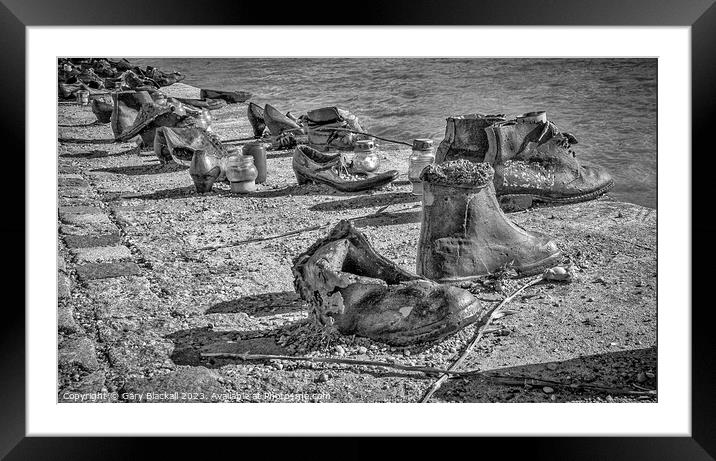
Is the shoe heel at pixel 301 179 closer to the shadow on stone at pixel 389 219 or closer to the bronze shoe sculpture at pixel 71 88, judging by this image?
the shadow on stone at pixel 389 219

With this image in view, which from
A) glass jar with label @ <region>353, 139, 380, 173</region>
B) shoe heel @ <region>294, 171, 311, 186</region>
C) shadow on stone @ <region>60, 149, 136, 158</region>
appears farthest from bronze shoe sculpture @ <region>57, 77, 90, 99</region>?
glass jar with label @ <region>353, 139, 380, 173</region>

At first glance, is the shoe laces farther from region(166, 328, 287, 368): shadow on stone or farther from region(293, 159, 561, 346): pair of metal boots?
region(166, 328, 287, 368): shadow on stone

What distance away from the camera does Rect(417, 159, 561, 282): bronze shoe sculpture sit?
435cm

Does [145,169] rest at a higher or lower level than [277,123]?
lower

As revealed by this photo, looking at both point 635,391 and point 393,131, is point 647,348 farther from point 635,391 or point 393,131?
point 393,131

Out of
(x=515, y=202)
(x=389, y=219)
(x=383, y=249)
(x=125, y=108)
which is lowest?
(x=383, y=249)

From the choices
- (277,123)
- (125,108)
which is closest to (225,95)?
(125,108)

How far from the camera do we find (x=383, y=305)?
Result: 3.61 metres

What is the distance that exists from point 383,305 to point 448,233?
92 centimetres

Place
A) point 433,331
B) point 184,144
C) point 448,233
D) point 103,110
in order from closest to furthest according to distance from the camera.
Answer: point 433,331, point 448,233, point 184,144, point 103,110
